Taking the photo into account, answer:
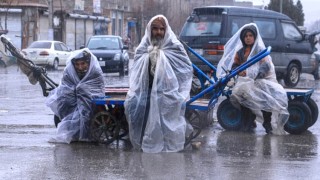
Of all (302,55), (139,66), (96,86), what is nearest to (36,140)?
(96,86)

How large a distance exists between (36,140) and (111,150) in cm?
126

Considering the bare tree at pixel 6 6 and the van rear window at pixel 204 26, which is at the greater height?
the van rear window at pixel 204 26

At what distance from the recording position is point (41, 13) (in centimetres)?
4828

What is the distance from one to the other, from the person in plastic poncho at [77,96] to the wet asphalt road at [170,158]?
0.74 feet

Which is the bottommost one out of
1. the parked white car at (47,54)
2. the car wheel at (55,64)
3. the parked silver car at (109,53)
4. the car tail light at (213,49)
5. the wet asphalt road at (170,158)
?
the car wheel at (55,64)

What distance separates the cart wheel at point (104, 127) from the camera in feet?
32.5

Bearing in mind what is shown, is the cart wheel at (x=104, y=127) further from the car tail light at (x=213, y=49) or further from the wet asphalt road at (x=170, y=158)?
the car tail light at (x=213, y=49)

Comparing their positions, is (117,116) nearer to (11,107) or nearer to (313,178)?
(313,178)

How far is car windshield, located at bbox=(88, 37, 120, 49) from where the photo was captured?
27.9 m

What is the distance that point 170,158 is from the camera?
29.7ft

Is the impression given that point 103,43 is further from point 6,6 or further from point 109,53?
point 6,6

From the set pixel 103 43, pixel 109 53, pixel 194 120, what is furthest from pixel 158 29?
pixel 103 43

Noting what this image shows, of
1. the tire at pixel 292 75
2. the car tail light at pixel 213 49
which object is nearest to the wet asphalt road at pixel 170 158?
the car tail light at pixel 213 49

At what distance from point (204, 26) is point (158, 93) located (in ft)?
31.1
